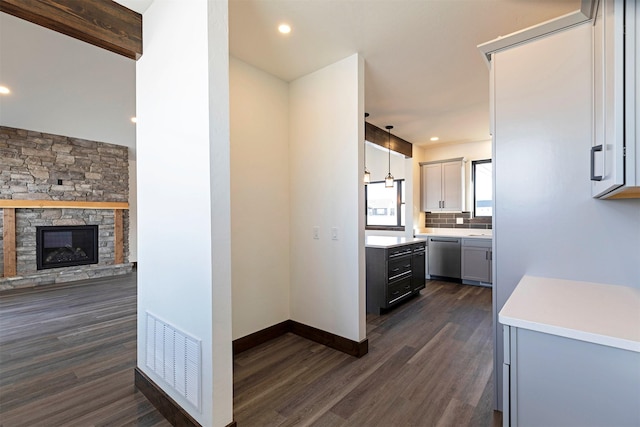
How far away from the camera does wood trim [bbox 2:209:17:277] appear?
210 inches

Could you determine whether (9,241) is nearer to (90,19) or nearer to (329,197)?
(90,19)

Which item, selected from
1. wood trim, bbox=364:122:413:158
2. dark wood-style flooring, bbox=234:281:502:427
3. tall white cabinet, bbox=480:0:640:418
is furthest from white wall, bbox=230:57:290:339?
tall white cabinet, bbox=480:0:640:418

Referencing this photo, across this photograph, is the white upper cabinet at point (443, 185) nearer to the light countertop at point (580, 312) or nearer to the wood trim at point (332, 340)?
the wood trim at point (332, 340)

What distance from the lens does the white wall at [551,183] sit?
62.1 inches

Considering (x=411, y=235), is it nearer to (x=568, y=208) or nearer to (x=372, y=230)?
(x=372, y=230)

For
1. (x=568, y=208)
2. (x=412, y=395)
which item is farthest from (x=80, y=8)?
(x=412, y=395)

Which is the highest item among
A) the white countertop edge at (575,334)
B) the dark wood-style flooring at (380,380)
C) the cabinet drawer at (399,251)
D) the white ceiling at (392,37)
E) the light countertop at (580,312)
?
the white ceiling at (392,37)

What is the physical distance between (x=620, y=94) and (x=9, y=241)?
8077 mm

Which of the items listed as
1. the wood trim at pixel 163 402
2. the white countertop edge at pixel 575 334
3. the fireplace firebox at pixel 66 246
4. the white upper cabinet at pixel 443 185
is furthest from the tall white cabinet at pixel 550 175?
the fireplace firebox at pixel 66 246

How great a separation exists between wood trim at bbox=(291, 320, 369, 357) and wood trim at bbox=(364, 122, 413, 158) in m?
2.95

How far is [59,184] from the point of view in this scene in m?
5.91

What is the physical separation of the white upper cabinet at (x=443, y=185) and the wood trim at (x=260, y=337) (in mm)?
4095

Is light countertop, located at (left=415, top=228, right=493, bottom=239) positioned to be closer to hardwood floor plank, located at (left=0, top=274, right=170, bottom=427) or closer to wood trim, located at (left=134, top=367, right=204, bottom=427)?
wood trim, located at (left=134, top=367, right=204, bottom=427)

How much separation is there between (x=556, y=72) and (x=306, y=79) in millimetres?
2156
